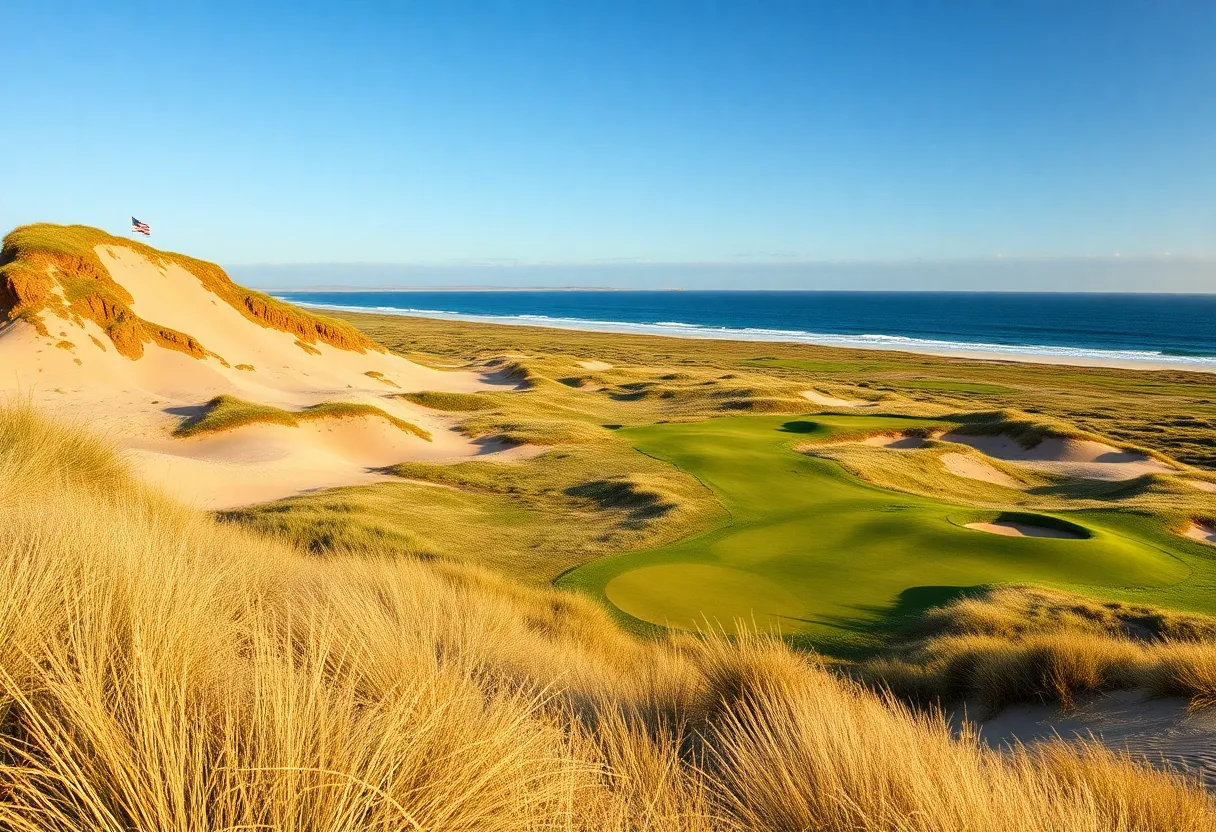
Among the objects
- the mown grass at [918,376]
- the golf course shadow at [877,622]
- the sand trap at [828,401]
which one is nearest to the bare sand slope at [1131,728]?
the golf course shadow at [877,622]

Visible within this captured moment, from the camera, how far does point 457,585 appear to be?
7.16 metres

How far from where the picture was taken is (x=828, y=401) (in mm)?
29234

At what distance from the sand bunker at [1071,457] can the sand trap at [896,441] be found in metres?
1.43

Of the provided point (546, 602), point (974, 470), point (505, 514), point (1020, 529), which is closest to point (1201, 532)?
point (1020, 529)

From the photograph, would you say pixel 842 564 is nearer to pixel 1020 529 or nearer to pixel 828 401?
pixel 1020 529

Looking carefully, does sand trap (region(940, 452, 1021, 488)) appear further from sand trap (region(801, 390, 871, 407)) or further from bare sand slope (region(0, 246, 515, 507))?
bare sand slope (region(0, 246, 515, 507))

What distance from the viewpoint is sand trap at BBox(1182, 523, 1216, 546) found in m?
11.9

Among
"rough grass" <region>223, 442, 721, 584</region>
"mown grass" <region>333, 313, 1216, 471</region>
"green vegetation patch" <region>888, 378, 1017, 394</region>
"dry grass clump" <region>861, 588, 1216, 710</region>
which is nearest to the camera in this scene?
"dry grass clump" <region>861, 588, 1216, 710</region>

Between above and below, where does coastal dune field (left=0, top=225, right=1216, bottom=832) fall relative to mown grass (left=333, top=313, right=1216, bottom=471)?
above

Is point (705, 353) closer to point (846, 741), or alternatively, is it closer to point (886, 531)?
point (886, 531)

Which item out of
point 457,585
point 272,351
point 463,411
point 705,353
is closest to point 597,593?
point 457,585

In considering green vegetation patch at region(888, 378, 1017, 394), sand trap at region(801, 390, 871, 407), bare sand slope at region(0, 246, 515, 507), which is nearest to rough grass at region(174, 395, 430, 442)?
bare sand slope at region(0, 246, 515, 507)

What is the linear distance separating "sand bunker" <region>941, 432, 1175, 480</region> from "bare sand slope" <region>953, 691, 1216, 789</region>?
15.6m

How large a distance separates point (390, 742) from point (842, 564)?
331 inches
